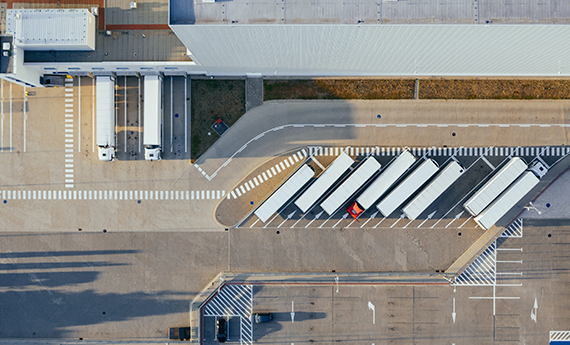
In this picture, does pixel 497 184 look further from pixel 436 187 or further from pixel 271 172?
pixel 271 172

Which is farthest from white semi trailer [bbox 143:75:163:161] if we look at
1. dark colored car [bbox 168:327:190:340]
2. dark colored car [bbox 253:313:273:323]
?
dark colored car [bbox 253:313:273:323]

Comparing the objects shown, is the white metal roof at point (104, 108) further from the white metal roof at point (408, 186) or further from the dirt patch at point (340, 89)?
the white metal roof at point (408, 186)

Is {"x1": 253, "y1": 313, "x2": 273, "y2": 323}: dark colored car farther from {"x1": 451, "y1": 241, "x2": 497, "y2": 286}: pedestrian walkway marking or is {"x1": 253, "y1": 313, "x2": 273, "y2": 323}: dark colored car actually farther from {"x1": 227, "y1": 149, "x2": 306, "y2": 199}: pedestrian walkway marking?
{"x1": 451, "y1": 241, "x2": 497, "y2": 286}: pedestrian walkway marking

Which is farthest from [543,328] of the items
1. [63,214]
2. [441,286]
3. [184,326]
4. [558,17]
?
[63,214]

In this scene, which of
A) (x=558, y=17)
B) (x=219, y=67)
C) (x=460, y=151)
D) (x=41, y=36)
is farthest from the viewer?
(x=460, y=151)

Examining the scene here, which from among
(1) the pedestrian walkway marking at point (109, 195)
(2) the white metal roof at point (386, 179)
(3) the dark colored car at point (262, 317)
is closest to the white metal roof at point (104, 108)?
(1) the pedestrian walkway marking at point (109, 195)

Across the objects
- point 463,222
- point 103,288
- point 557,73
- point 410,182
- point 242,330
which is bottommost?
point 242,330

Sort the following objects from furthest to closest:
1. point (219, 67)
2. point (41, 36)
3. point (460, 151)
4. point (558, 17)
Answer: point (460, 151) → point (219, 67) → point (41, 36) → point (558, 17)

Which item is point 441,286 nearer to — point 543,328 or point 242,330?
point 543,328
